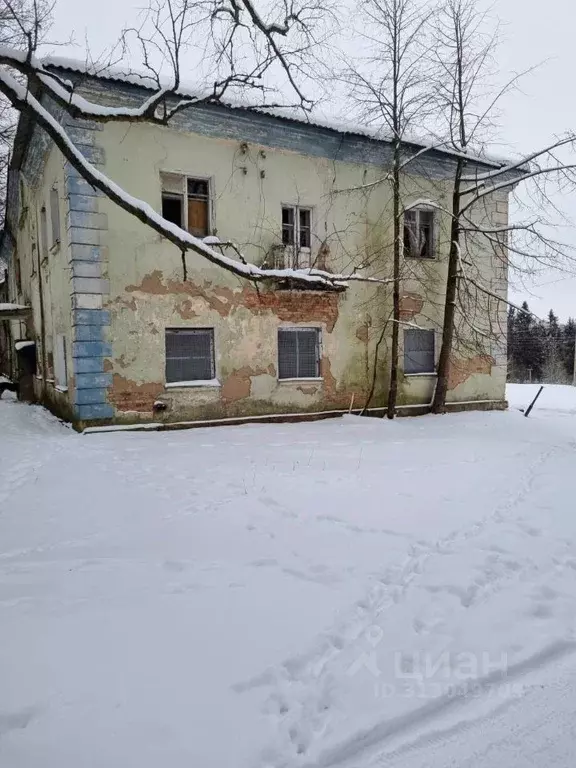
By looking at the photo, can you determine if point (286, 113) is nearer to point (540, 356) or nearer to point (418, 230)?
point (418, 230)

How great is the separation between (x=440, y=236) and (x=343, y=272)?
10.3 ft

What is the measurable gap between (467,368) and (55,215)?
35.6 ft

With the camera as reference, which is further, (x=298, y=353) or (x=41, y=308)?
(x=41, y=308)

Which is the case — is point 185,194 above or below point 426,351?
above

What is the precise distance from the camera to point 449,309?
11.8 metres

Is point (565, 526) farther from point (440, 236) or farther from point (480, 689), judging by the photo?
point (440, 236)

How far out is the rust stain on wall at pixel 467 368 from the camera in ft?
41.9

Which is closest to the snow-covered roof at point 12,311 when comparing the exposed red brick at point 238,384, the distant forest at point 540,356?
the exposed red brick at point 238,384

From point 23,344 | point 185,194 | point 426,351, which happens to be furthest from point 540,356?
point 23,344

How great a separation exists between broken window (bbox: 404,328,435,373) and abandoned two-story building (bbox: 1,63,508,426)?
0.14 ft

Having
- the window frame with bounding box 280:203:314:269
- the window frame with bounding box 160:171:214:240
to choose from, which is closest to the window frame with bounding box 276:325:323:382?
the window frame with bounding box 280:203:314:269

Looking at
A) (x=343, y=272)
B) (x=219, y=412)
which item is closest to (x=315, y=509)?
(x=219, y=412)

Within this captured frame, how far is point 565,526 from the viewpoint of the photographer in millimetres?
4359

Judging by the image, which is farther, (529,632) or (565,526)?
(565,526)
